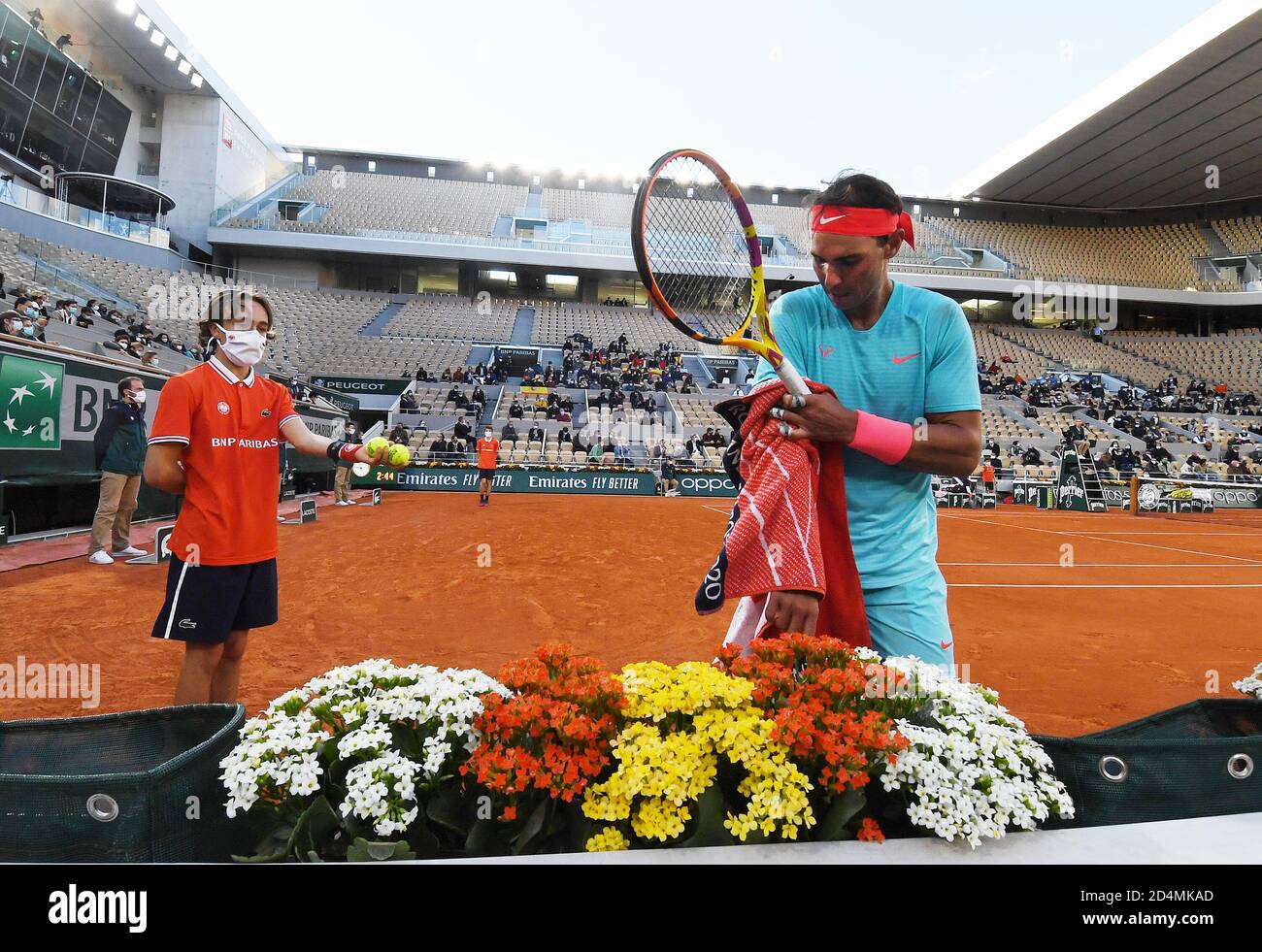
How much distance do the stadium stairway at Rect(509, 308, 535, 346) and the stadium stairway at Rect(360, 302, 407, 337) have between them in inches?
260

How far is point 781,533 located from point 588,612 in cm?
477

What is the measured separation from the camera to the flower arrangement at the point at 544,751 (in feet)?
4.37

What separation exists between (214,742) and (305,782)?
27cm

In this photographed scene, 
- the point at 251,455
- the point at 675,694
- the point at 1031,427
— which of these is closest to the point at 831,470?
the point at 675,694

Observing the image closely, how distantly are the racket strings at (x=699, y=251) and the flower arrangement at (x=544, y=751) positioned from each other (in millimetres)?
1159

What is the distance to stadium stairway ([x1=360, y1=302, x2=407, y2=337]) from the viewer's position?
33281 millimetres

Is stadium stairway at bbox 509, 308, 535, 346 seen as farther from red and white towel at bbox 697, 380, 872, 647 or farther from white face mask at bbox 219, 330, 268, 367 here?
red and white towel at bbox 697, 380, 872, 647

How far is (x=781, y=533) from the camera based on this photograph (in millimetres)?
1548

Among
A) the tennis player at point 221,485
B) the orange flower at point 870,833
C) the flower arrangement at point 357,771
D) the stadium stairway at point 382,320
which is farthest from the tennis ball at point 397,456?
the stadium stairway at point 382,320

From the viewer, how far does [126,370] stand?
30.3 feet

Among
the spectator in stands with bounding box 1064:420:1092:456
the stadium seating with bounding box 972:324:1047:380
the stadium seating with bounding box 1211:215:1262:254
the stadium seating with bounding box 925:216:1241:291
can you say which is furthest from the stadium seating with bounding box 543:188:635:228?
the stadium seating with bounding box 1211:215:1262:254

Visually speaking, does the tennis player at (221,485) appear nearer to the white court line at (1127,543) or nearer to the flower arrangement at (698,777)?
the flower arrangement at (698,777)

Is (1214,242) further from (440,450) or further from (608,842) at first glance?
(608,842)
